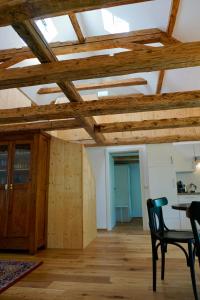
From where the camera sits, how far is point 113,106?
3057mm

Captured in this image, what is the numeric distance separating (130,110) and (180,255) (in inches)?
91.8

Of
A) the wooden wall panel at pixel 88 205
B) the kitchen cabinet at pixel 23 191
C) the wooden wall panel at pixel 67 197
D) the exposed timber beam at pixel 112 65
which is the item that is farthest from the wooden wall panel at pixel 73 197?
the exposed timber beam at pixel 112 65

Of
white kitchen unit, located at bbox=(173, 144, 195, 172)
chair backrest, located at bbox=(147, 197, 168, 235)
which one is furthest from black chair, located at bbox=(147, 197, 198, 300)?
white kitchen unit, located at bbox=(173, 144, 195, 172)

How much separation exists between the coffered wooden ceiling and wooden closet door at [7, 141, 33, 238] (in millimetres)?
449

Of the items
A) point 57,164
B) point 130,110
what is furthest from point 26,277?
point 130,110

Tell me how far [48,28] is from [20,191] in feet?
10.2

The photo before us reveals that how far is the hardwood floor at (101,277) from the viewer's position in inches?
81.2

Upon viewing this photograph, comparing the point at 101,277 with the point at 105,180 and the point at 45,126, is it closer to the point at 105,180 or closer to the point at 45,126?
the point at 45,126

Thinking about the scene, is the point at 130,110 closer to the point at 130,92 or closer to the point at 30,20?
the point at 30,20

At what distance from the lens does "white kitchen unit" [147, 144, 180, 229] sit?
17.6ft

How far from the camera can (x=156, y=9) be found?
11.0 ft

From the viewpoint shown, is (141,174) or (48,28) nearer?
(48,28)

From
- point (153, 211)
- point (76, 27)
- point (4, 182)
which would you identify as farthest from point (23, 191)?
point (76, 27)

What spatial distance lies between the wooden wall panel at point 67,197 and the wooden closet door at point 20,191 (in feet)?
1.55
